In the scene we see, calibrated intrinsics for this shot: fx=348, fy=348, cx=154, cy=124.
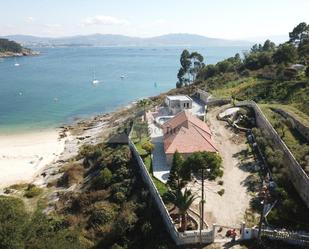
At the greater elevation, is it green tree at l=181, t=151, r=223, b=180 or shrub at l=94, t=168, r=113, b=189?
green tree at l=181, t=151, r=223, b=180

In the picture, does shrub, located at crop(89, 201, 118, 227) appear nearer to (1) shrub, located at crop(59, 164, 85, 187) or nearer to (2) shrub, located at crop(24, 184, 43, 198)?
(1) shrub, located at crop(59, 164, 85, 187)

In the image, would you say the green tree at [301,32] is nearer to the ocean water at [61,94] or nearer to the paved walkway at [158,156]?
the ocean water at [61,94]

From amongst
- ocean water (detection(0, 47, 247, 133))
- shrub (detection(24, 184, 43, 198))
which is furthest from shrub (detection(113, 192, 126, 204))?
ocean water (detection(0, 47, 247, 133))

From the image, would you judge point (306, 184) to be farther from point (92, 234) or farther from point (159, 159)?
point (92, 234)

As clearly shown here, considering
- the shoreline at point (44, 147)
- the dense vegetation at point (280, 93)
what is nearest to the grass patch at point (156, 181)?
the dense vegetation at point (280, 93)

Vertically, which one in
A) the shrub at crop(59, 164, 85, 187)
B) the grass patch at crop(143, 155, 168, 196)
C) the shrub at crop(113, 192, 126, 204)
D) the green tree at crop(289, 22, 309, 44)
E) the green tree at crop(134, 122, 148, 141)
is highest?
the green tree at crop(289, 22, 309, 44)

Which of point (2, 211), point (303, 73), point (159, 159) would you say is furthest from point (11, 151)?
point (303, 73)

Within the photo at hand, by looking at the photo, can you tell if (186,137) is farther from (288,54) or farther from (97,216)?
(288,54)
